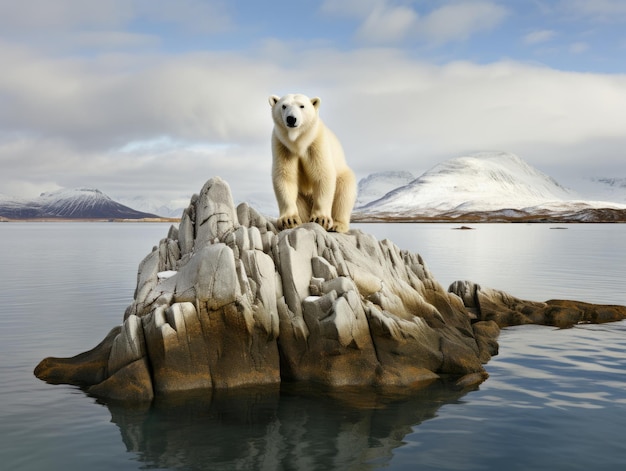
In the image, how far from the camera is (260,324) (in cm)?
1619

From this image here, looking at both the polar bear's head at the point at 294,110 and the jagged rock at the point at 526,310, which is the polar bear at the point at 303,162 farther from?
the jagged rock at the point at 526,310

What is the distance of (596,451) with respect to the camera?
38.7ft

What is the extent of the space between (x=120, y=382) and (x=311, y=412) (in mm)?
4997

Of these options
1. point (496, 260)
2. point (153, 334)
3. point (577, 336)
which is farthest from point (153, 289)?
point (496, 260)

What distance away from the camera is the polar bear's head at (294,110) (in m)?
17.8

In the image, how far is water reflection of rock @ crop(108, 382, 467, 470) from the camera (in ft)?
37.3

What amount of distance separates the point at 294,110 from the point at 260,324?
6.54 meters

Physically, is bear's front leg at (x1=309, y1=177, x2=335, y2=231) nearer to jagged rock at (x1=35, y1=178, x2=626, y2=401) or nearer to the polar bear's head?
jagged rock at (x1=35, y1=178, x2=626, y2=401)

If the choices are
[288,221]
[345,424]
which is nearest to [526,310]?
[288,221]

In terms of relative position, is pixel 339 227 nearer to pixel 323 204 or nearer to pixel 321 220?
pixel 321 220

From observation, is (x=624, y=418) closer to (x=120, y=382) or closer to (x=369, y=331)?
(x=369, y=331)

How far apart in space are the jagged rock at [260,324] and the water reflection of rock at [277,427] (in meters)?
0.75

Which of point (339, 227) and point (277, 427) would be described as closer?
point (277, 427)

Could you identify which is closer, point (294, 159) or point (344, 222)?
point (294, 159)
